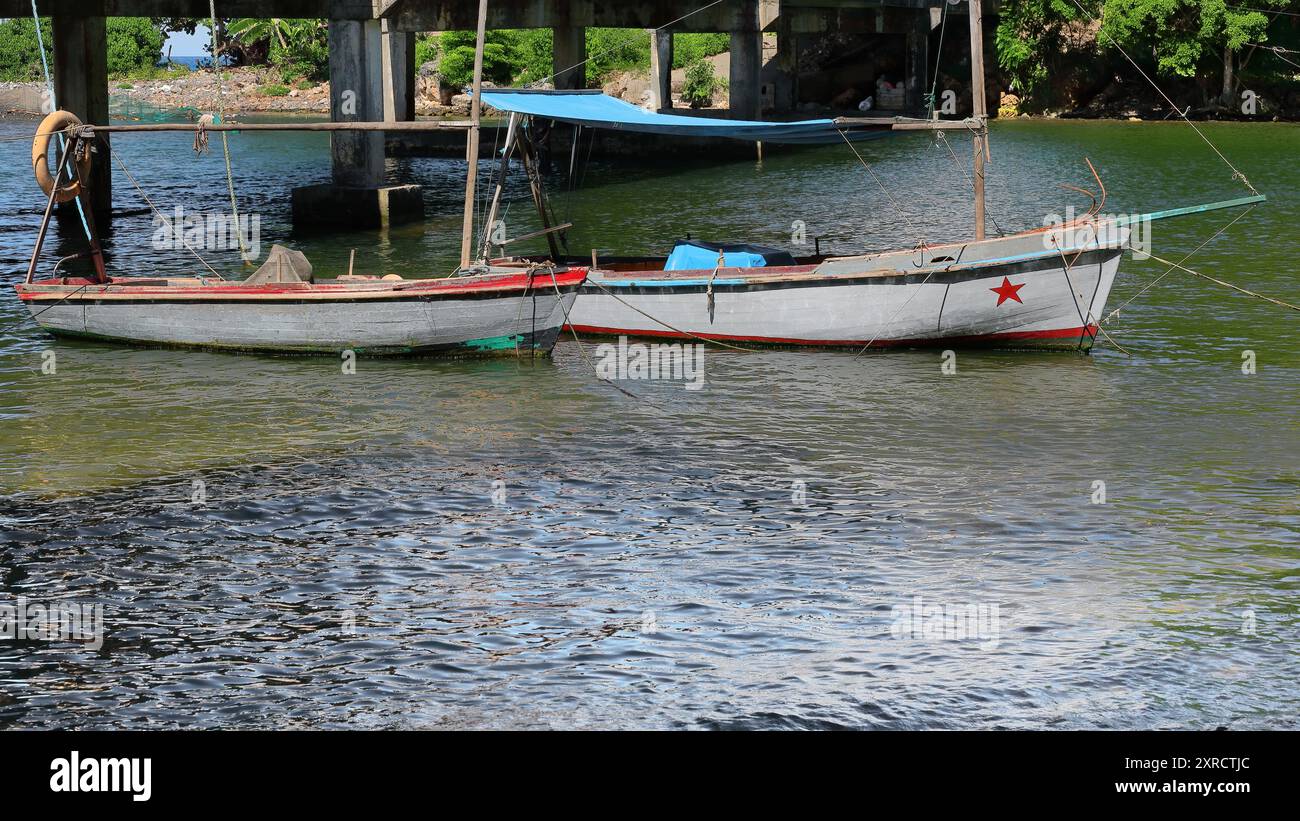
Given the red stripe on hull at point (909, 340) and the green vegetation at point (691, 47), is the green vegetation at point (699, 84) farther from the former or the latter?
the red stripe on hull at point (909, 340)

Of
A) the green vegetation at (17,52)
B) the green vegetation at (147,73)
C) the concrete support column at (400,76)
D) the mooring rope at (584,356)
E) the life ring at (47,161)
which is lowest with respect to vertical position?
the mooring rope at (584,356)

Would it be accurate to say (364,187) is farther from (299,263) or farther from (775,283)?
(775,283)

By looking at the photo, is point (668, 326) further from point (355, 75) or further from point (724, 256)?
point (355, 75)

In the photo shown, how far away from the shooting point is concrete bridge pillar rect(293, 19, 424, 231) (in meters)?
35.4

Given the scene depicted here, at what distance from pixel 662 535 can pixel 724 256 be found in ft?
31.8

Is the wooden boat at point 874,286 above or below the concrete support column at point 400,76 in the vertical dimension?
below

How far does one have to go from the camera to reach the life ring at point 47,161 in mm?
21953

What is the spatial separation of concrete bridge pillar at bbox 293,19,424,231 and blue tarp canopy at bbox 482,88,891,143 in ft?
42.0

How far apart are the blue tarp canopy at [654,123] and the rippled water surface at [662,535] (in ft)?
11.0

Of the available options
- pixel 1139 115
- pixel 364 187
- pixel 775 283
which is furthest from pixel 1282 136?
pixel 775 283

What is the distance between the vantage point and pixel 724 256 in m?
22.4

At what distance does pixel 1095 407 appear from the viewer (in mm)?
18156

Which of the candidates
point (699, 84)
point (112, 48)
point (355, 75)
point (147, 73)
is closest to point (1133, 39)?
point (699, 84)

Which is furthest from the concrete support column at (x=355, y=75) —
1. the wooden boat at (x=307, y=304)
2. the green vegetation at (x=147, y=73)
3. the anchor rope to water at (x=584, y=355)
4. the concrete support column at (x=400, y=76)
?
the green vegetation at (x=147, y=73)
